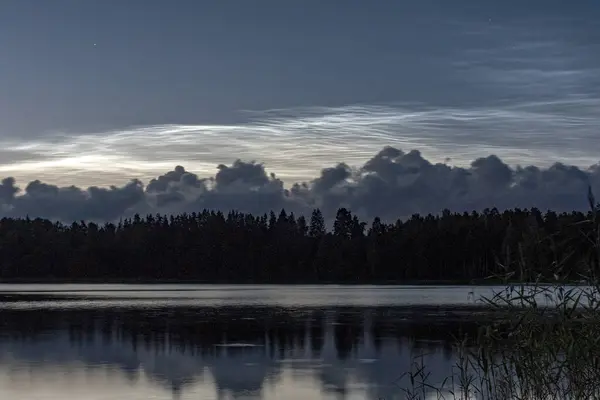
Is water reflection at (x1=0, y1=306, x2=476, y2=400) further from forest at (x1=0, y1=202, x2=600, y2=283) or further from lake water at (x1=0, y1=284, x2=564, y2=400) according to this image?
forest at (x1=0, y1=202, x2=600, y2=283)

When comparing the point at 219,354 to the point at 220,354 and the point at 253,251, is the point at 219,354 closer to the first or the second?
the point at 220,354

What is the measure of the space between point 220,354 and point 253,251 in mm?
133762

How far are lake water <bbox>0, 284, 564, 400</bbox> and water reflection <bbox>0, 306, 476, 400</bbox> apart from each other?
31 millimetres

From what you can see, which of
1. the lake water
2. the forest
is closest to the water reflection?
the lake water

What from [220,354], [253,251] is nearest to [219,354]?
[220,354]

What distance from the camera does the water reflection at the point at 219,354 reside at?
21750mm

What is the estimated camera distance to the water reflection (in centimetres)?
2175

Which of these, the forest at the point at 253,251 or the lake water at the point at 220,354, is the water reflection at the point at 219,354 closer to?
the lake water at the point at 220,354

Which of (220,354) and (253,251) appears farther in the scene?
(253,251)

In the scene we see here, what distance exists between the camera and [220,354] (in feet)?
94.1

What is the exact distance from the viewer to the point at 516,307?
499 inches

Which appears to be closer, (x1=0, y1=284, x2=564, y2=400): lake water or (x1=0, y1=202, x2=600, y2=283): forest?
(x1=0, y1=284, x2=564, y2=400): lake water

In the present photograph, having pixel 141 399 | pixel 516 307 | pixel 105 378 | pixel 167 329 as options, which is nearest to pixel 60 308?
pixel 167 329

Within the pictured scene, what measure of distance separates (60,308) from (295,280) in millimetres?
99378
